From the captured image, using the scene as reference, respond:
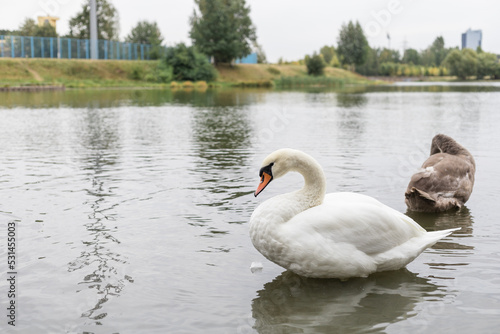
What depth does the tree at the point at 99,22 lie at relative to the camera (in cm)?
9575

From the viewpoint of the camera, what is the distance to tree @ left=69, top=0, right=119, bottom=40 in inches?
3770

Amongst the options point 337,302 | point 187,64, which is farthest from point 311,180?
point 187,64

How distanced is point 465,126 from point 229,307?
17.3m

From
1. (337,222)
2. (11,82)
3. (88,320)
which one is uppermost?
(11,82)

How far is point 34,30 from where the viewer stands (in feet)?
325

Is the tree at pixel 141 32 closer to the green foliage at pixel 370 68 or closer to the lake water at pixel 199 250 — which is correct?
the green foliage at pixel 370 68

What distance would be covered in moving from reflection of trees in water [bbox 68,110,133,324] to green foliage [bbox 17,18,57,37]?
301 ft

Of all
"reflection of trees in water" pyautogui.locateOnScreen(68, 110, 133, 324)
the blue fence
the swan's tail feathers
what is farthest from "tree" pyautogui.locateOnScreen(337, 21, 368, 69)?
the swan's tail feathers

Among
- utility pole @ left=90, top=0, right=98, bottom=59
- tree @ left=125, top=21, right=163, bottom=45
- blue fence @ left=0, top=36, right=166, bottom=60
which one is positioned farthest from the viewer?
tree @ left=125, top=21, right=163, bottom=45

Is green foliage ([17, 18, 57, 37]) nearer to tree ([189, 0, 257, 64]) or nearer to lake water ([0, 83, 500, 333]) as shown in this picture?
tree ([189, 0, 257, 64])

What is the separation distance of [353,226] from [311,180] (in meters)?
0.67

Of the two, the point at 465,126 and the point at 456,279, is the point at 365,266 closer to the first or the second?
the point at 456,279

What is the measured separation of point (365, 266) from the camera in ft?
A: 18.0

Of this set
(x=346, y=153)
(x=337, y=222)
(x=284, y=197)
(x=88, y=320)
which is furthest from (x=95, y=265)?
(x=346, y=153)
